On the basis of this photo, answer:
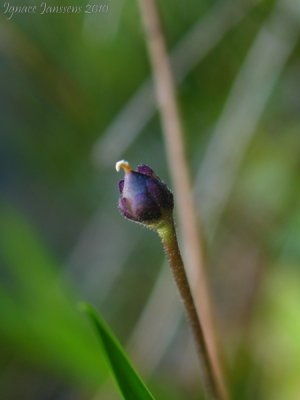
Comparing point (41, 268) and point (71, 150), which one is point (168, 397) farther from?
point (71, 150)

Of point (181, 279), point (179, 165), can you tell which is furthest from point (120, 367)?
point (179, 165)

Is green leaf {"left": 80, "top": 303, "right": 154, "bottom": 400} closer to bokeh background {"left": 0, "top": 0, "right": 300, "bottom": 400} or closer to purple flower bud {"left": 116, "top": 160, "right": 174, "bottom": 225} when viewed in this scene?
purple flower bud {"left": 116, "top": 160, "right": 174, "bottom": 225}

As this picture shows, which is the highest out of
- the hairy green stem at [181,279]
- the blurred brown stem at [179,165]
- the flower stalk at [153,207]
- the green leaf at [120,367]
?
the blurred brown stem at [179,165]

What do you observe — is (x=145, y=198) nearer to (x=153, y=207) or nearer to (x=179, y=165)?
(x=153, y=207)

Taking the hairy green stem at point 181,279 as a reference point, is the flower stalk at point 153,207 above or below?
above

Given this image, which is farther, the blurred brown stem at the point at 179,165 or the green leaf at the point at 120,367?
the blurred brown stem at the point at 179,165

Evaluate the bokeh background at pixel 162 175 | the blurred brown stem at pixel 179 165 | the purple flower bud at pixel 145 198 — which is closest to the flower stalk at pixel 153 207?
the purple flower bud at pixel 145 198

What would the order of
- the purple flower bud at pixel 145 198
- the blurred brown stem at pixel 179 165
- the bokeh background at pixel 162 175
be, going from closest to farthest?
the purple flower bud at pixel 145 198 → the blurred brown stem at pixel 179 165 → the bokeh background at pixel 162 175

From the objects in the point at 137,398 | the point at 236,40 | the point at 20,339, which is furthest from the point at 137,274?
the point at 137,398

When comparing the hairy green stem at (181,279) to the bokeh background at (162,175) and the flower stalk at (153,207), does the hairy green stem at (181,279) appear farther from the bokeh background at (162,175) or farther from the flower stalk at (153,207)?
the bokeh background at (162,175)
